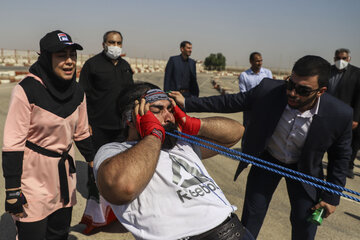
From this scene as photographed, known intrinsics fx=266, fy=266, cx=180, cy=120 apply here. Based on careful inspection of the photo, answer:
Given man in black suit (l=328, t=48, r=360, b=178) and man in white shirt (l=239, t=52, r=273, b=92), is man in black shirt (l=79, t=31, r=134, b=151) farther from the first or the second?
man in black suit (l=328, t=48, r=360, b=178)

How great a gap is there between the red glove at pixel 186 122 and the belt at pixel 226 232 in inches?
25.3

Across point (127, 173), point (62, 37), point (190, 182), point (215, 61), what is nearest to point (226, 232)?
point (190, 182)

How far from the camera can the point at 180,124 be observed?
6.16 feet

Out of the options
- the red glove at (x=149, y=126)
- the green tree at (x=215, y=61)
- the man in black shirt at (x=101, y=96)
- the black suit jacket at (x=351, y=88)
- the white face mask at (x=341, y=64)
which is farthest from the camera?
the green tree at (x=215, y=61)

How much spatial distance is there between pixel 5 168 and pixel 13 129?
10.5 inches

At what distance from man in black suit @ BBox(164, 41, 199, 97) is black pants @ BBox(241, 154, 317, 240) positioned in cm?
362

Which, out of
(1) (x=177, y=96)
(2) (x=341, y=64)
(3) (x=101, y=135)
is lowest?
(3) (x=101, y=135)

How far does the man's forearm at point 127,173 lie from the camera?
1292 millimetres

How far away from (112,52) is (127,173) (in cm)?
→ 269

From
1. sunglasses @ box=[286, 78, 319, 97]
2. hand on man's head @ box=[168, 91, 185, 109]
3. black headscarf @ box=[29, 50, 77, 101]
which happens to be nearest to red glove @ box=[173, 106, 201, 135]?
hand on man's head @ box=[168, 91, 185, 109]

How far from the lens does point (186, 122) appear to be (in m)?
1.86

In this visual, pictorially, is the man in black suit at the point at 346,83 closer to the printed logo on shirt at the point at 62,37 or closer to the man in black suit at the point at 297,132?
the man in black suit at the point at 297,132

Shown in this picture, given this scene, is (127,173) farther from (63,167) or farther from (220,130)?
(63,167)

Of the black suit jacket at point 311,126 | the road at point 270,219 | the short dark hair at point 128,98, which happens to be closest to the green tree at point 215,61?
the road at point 270,219
